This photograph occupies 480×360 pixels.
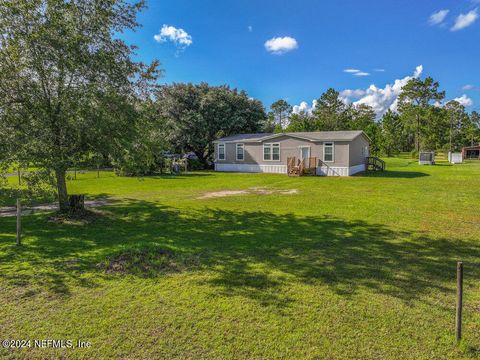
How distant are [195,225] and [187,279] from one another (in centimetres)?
321

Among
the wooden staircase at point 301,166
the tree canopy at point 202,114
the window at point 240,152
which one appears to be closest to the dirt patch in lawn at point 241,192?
the wooden staircase at point 301,166

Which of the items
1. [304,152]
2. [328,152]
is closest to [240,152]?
[304,152]

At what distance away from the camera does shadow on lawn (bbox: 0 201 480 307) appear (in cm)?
403

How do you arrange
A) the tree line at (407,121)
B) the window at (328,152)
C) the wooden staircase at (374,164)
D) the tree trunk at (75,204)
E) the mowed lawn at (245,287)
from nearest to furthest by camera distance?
the mowed lawn at (245,287) < the tree trunk at (75,204) < the window at (328,152) < the wooden staircase at (374,164) < the tree line at (407,121)

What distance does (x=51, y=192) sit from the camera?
687 centimetres

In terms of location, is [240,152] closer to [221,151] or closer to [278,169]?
[221,151]

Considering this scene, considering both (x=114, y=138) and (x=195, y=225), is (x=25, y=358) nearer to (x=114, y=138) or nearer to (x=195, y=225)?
(x=195, y=225)

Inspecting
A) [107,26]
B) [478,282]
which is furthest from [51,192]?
[478,282]

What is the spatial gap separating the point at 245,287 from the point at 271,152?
19611mm

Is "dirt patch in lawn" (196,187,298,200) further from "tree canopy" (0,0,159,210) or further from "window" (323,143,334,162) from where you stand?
"window" (323,143,334,162)

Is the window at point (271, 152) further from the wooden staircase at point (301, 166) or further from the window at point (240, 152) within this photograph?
the window at point (240, 152)

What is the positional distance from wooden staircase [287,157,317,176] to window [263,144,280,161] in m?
1.35

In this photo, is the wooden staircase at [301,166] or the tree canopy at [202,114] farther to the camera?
the tree canopy at [202,114]

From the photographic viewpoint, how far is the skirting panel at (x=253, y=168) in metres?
22.7
